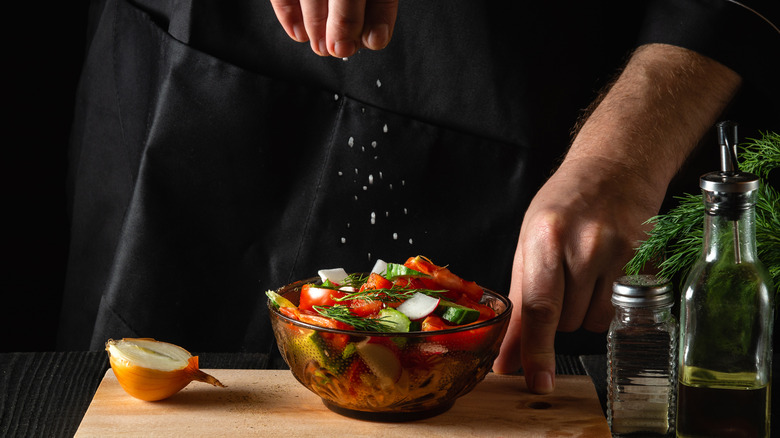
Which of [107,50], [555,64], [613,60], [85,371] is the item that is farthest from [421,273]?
[107,50]

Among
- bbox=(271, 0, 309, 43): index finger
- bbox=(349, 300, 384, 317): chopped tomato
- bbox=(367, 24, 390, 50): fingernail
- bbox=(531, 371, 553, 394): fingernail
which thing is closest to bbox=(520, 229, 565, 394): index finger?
bbox=(531, 371, 553, 394): fingernail

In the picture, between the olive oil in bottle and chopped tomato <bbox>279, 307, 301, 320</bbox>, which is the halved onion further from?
the olive oil in bottle

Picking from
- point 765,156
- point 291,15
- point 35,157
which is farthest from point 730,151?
point 35,157

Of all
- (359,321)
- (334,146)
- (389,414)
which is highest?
(334,146)

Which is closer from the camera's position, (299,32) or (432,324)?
(432,324)

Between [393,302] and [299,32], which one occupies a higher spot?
[299,32]

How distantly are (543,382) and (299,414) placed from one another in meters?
0.30

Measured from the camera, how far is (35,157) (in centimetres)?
172

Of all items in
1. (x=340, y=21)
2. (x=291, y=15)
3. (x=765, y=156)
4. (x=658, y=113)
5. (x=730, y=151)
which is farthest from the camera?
(x=658, y=113)

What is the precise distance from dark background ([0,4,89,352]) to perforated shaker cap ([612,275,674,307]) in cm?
134

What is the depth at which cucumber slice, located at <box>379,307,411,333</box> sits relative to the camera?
815mm

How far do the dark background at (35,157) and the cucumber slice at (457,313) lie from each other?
119cm

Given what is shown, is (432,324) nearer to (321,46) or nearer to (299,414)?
(299,414)

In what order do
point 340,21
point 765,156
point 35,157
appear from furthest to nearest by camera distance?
point 35,157, point 340,21, point 765,156
